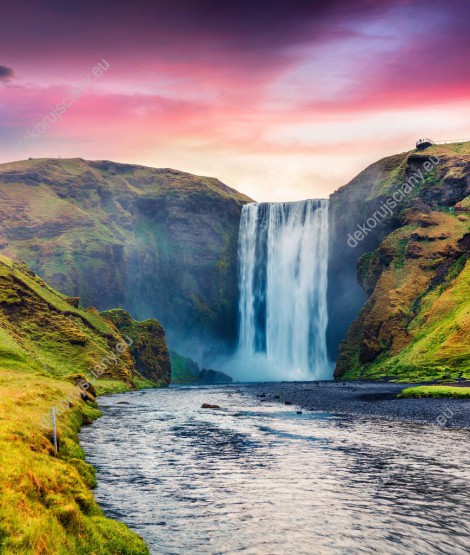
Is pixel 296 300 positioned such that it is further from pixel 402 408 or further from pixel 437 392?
pixel 402 408

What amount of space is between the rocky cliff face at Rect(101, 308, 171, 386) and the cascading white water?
128 ft

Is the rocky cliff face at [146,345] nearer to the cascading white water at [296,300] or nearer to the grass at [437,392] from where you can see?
the cascading white water at [296,300]

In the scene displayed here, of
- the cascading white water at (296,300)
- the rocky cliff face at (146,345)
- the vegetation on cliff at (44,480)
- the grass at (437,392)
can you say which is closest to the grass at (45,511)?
the vegetation on cliff at (44,480)

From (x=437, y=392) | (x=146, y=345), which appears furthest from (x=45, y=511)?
(x=146, y=345)

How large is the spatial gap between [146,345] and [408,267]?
82.4 m

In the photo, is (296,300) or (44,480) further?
(296,300)

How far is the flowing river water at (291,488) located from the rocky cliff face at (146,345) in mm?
123791

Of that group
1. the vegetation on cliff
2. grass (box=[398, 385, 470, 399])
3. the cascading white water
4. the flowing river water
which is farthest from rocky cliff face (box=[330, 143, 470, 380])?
the vegetation on cliff

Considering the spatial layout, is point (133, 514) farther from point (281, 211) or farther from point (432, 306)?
point (281, 211)

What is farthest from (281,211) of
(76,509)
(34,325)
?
(76,509)

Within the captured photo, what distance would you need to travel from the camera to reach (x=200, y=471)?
28.5 m

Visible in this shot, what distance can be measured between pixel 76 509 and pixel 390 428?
32.4 m

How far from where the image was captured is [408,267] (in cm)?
14962

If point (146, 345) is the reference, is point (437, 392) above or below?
below
